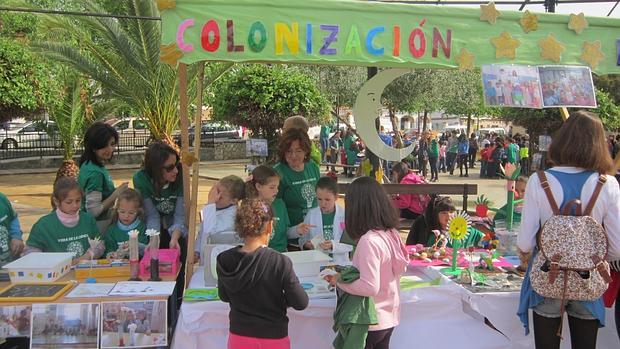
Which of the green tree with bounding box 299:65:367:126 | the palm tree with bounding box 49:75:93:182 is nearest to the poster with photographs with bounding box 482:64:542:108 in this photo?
the palm tree with bounding box 49:75:93:182

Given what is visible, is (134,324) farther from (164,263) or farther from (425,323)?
(425,323)

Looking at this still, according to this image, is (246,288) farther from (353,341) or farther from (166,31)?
(166,31)

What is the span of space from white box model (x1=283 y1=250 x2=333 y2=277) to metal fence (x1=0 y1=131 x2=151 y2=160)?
18016mm

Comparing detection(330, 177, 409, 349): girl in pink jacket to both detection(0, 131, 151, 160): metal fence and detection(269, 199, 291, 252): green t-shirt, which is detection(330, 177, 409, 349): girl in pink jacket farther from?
detection(0, 131, 151, 160): metal fence

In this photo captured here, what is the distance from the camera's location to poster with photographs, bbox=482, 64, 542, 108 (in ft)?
11.2

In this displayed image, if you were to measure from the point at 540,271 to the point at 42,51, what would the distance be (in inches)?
445

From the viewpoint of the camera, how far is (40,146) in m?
22.0

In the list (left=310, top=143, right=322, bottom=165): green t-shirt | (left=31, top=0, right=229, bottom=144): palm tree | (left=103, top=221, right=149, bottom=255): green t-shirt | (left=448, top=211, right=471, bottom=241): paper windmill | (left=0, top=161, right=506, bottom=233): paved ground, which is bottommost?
(left=0, top=161, right=506, bottom=233): paved ground

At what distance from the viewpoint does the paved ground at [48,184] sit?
12.6 metres

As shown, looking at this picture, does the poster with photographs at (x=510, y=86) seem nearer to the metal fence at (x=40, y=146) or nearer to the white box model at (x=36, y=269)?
the white box model at (x=36, y=269)

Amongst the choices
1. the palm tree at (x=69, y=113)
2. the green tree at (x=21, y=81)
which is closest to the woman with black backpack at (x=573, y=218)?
the green tree at (x=21, y=81)

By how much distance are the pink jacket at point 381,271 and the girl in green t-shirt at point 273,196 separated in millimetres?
953

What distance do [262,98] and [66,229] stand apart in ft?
30.4

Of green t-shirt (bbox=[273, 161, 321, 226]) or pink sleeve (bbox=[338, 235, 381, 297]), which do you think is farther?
green t-shirt (bbox=[273, 161, 321, 226])
